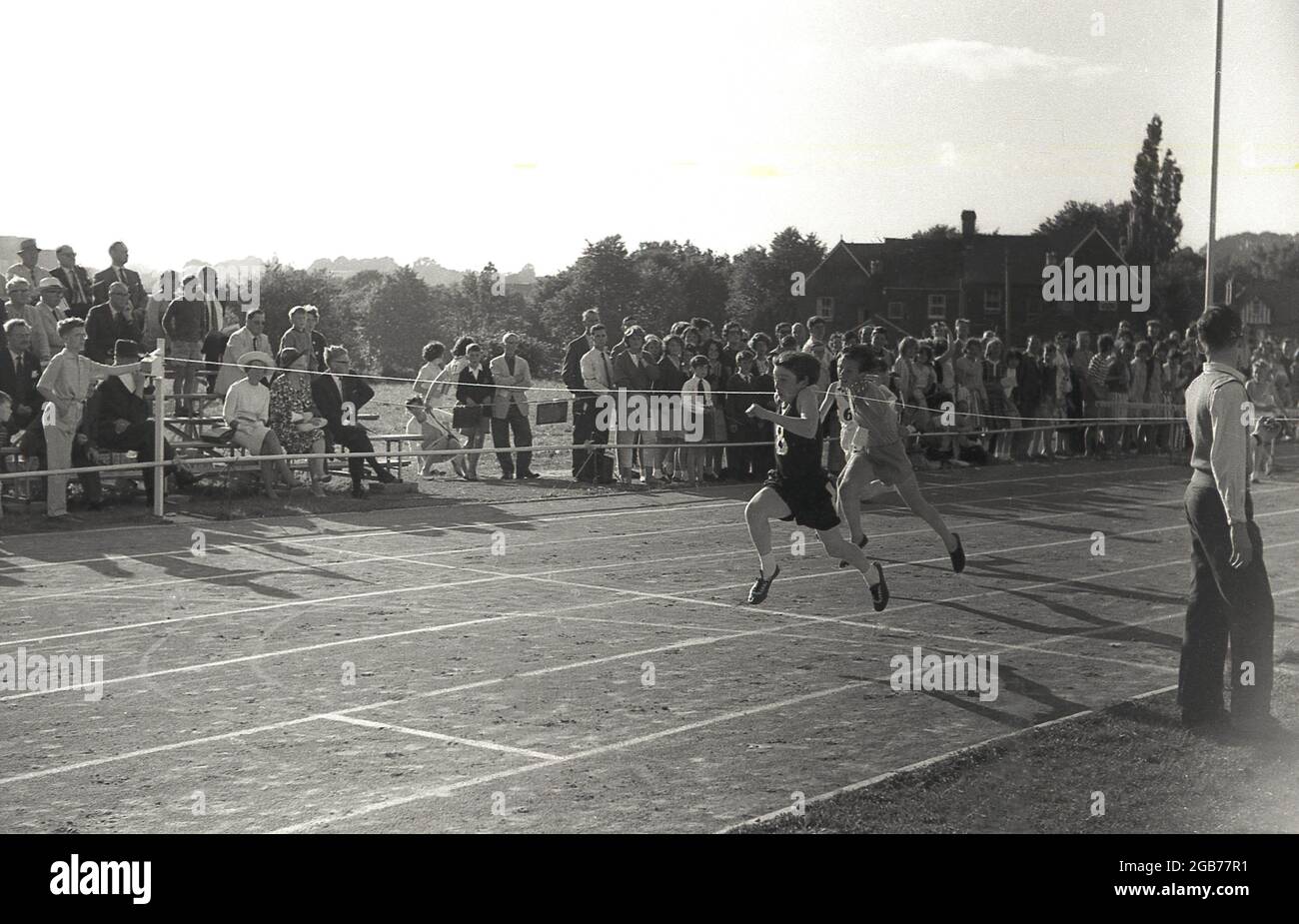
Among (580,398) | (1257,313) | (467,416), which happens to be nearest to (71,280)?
(467,416)

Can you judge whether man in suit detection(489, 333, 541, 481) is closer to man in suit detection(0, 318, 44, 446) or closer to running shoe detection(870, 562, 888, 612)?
man in suit detection(0, 318, 44, 446)

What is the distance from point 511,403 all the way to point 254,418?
409 cm

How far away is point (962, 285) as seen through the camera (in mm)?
52719

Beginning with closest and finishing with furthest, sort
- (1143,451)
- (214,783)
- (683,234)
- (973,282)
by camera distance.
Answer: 1. (214,783)
2. (683,234)
3. (1143,451)
4. (973,282)

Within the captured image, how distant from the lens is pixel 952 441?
84.8 feet

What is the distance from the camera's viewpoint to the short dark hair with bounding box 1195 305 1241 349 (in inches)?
308

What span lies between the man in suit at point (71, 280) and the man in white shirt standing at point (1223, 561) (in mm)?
14535

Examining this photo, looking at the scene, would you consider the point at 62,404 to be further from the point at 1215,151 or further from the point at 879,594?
the point at 1215,151

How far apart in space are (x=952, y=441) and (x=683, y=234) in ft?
19.9

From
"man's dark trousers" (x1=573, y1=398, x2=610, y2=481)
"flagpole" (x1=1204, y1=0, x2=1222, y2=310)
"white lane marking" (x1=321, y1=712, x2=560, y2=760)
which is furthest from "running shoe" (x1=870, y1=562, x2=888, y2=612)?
"man's dark trousers" (x1=573, y1=398, x2=610, y2=481)

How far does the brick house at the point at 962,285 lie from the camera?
4459 centimetres

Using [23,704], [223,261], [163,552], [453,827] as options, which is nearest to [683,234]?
[223,261]

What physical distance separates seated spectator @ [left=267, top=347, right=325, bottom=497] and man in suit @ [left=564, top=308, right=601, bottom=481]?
3740 millimetres
